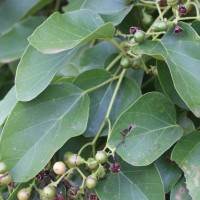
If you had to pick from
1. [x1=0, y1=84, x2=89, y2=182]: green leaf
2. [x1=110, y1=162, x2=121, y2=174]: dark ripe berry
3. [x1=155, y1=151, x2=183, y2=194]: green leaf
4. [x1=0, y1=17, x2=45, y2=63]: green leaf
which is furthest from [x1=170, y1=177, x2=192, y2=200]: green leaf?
[x1=0, y1=17, x2=45, y2=63]: green leaf

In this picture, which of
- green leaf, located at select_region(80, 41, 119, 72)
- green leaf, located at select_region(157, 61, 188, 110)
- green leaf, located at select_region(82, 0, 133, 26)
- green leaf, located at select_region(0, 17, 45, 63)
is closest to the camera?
green leaf, located at select_region(157, 61, 188, 110)

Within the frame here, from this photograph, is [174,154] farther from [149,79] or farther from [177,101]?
[149,79]

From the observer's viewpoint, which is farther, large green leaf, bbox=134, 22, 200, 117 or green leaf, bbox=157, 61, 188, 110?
green leaf, bbox=157, 61, 188, 110

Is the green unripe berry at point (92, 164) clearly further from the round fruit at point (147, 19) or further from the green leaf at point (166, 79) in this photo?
the round fruit at point (147, 19)

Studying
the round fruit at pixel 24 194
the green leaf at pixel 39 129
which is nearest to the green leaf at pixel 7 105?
the green leaf at pixel 39 129

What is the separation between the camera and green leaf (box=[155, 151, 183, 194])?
109cm

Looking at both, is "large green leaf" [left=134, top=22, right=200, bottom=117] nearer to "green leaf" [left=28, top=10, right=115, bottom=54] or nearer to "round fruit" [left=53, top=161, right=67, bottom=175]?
"green leaf" [left=28, top=10, right=115, bottom=54]

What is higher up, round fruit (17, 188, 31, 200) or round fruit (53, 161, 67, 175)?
round fruit (53, 161, 67, 175)

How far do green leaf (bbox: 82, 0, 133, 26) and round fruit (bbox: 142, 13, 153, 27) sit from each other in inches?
1.8

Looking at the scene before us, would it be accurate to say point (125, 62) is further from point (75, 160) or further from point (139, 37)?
point (75, 160)

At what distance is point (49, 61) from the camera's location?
1.16 m

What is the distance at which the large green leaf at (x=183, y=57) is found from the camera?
40.4 inches

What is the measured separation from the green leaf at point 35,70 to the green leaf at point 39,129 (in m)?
0.04

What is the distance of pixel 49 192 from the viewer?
1.06 m
